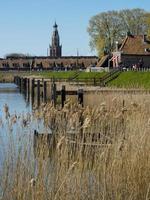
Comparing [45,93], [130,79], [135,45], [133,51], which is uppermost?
[135,45]

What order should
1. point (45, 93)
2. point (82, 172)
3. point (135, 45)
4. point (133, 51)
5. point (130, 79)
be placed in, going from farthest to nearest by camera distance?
point (133, 51), point (135, 45), point (130, 79), point (45, 93), point (82, 172)

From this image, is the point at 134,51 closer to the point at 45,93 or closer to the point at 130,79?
the point at 130,79

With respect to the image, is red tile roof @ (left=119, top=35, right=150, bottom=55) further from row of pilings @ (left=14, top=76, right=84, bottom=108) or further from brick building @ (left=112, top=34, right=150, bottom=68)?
row of pilings @ (left=14, top=76, right=84, bottom=108)

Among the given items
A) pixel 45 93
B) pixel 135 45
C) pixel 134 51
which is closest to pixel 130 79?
pixel 45 93

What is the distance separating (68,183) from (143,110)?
4.10 metres

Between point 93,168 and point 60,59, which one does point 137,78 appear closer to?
point 93,168

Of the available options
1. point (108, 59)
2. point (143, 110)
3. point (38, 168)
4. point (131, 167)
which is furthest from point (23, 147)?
point (108, 59)

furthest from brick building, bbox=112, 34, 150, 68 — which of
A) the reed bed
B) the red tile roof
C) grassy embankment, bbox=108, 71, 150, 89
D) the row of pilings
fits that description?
the reed bed

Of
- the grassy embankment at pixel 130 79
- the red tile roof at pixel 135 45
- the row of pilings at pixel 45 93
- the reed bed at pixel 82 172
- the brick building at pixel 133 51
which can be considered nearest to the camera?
the reed bed at pixel 82 172

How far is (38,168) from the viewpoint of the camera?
7.85 meters

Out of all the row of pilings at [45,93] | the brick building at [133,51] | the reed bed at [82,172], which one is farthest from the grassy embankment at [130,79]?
the reed bed at [82,172]

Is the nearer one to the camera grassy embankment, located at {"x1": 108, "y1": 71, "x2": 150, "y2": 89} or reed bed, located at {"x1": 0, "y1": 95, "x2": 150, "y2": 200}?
reed bed, located at {"x1": 0, "y1": 95, "x2": 150, "y2": 200}

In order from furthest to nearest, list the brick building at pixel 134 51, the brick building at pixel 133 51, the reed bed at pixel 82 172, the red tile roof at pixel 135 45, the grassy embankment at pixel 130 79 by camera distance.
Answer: the red tile roof at pixel 135 45 < the brick building at pixel 134 51 < the brick building at pixel 133 51 < the grassy embankment at pixel 130 79 < the reed bed at pixel 82 172

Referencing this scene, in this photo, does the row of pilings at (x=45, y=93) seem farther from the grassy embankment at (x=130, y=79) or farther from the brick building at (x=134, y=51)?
the brick building at (x=134, y=51)
